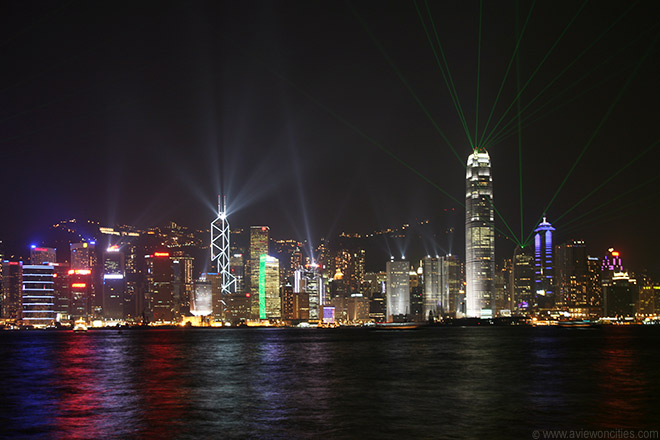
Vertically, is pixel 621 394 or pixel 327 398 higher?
pixel 327 398

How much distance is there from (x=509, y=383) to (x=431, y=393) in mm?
10381

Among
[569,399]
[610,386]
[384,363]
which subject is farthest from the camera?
[384,363]

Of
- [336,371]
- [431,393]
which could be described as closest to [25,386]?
[336,371]

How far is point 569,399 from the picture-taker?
50.8 meters

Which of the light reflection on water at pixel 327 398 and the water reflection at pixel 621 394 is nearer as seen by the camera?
the light reflection on water at pixel 327 398

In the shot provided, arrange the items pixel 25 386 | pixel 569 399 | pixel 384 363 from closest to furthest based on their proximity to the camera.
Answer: pixel 569 399
pixel 25 386
pixel 384 363

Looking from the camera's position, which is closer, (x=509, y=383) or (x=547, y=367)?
(x=509, y=383)

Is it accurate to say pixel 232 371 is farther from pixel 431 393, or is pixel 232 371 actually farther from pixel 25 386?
pixel 431 393

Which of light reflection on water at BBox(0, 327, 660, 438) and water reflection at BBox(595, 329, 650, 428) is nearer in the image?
light reflection on water at BBox(0, 327, 660, 438)

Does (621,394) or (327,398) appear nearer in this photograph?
(327,398)

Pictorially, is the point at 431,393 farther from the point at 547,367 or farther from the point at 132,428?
the point at 547,367

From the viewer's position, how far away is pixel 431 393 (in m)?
54.8

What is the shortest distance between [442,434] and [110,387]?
3491cm

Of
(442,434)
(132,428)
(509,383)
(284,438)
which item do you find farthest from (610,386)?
(132,428)
